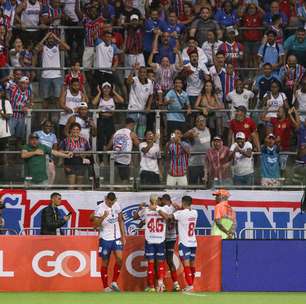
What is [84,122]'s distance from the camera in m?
27.9

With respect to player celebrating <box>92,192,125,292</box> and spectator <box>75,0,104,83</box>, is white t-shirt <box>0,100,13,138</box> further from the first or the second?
player celebrating <box>92,192,125,292</box>

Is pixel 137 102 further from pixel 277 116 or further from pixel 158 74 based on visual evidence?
pixel 277 116

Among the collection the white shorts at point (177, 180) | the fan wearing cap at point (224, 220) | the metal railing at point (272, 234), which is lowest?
the metal railing at point (272, 234)

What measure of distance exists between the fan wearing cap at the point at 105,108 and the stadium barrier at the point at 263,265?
13.7 feet

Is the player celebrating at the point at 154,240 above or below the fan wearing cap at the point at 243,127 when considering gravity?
below

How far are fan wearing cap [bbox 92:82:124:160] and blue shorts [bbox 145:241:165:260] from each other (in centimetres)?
362

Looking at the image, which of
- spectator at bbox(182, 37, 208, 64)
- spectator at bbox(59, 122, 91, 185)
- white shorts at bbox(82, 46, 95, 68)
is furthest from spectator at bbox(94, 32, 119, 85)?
spectator at bbox(59, 122, 91, 185)

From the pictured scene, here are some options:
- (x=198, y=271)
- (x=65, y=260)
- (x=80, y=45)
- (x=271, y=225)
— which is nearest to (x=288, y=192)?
(x=271, y=225)

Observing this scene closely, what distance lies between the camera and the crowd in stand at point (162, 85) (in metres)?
27.4

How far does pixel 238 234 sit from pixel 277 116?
320 cm

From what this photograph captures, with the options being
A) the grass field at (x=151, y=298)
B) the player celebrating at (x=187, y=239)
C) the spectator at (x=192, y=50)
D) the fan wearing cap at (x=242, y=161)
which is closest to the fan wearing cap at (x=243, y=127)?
the fan wearing cap at (x=242, y=161)

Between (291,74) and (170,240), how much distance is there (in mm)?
6425

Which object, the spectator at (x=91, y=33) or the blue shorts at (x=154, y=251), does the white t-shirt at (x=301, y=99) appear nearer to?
the spectator at (x=91, y=33)

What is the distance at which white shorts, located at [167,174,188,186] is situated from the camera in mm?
27328
